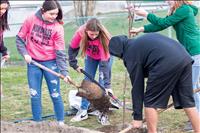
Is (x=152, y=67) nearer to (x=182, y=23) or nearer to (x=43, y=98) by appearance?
(x=182, y=23)

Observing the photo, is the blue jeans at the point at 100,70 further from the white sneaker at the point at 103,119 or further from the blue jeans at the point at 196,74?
the blue jeans at the point at 196,74

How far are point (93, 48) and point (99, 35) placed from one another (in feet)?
0.83

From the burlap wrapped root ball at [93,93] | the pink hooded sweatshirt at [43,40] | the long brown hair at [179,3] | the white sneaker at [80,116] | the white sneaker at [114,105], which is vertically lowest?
the white sneaker at [80,116]

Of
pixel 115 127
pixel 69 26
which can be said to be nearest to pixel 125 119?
pixel 115 127

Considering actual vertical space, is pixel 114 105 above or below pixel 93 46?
below

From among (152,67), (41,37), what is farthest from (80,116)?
(152,67)

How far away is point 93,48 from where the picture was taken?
603cm

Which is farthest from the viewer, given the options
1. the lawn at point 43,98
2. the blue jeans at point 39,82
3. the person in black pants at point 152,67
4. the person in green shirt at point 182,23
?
the lawn at point 43,98

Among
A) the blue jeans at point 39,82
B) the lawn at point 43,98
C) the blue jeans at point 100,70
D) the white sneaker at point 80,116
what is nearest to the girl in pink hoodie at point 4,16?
the blue jeans at point 39,82

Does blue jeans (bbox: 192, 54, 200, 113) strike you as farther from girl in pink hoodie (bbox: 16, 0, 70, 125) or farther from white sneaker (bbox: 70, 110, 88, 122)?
white sneaker (bbox: 70, 110, 88, 122)

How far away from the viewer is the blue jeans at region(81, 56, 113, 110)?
6.08 meters

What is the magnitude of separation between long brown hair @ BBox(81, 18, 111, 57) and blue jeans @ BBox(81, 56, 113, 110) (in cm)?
21

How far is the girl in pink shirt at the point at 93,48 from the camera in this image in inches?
226

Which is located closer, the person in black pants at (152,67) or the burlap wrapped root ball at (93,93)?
the person in black pants at (152,67)
